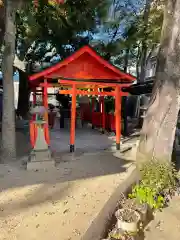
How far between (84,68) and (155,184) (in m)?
5.75

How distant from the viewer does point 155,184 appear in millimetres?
4621

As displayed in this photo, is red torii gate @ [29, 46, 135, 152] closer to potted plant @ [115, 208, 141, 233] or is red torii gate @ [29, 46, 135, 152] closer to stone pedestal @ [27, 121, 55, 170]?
stone pedestal @ [27, 121, 55, 170]

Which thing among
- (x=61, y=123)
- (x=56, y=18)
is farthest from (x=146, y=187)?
(x=61, y=123)

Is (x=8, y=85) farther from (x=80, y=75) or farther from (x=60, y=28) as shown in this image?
(x=60, y=28)

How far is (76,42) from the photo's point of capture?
581 inches

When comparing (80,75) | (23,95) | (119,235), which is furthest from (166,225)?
(23,95)

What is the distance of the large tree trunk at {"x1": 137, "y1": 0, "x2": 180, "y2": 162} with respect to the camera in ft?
16.4

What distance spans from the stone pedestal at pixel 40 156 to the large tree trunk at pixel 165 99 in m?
2.90

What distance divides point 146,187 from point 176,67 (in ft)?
7.70

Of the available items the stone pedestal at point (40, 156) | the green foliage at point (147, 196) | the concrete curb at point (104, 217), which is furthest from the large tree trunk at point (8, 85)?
the green foliage at point (147, 196)

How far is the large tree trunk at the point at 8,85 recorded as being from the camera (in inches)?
300

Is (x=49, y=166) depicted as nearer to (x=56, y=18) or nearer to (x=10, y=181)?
(x=10, y=181)

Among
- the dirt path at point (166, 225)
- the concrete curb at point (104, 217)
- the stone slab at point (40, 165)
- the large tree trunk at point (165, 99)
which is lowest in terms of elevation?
the dirt path at point (166, 225)

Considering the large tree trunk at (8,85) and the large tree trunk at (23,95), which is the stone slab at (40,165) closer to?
the large tree trunk at (8,85)
